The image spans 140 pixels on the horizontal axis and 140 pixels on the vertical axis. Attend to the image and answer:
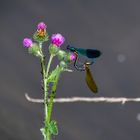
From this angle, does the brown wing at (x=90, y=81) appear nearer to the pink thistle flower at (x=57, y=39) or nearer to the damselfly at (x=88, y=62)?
the damselfly at (x=88, y=62)

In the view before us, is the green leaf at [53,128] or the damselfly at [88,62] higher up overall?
the damselfly at [88,62]

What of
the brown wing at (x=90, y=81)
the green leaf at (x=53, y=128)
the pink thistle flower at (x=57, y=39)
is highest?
the pink thistle flower at (x=57, y=39)

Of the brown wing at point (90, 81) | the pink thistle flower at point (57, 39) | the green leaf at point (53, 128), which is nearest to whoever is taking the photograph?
the brown wing at point (90, 81)

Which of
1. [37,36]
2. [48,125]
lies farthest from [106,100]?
[37,36]

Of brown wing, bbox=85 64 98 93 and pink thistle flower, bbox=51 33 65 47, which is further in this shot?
pink thistle flower, bbox=51 33 65 47

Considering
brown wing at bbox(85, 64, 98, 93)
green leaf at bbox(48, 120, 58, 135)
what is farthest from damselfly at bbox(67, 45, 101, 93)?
green leaf at bbox(48, 120, 58, 135)

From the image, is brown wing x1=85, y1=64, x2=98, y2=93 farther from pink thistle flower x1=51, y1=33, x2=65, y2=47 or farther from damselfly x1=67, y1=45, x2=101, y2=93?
pink thistle flower x1=51, y1=33, x2=65, y2=47

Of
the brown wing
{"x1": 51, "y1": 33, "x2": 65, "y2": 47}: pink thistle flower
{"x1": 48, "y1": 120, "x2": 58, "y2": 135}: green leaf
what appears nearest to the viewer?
the brown wing

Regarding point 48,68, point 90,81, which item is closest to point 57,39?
point 48,68

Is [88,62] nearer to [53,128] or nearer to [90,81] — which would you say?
[90,81]

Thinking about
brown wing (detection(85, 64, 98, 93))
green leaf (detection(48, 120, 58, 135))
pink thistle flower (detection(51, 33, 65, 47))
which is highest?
pink thistle flower (detection(51, 33, 65, 47))

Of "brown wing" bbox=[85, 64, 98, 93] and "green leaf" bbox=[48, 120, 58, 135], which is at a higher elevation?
"brown wing" bbox=[85, 64, 98, 93]

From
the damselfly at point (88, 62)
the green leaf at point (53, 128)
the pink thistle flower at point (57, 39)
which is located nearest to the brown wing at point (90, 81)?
the damselfly at point (88, 62)

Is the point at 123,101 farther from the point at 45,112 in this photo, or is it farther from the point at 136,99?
the point at 45,112
